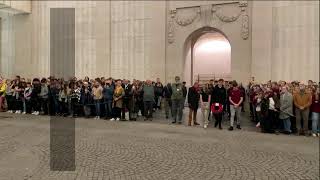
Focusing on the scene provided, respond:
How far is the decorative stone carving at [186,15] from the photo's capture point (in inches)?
808

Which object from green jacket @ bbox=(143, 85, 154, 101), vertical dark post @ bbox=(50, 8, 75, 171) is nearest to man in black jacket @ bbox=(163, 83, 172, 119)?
green jacket @ bbox=(143, 85, 154, 101)

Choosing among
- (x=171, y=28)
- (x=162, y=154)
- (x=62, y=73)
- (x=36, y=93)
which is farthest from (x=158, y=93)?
(x=162, y=154)

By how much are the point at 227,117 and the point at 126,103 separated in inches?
158

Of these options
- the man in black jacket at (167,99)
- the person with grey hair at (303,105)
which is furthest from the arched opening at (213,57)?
the person with grey hair at (303,105)

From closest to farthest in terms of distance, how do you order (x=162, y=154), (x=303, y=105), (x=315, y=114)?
1. (x=162, y=154)
2. (x=315, y=114)
3. (x=303, y=105)

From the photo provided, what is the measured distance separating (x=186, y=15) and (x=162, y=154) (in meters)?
12.6

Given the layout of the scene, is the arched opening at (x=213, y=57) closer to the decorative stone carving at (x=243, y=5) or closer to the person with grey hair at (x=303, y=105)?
the decorative stone carving at (x=243, y=5)

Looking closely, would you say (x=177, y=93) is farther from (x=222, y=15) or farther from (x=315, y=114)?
(x=222, y=15)

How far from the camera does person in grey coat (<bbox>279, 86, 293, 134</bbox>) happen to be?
44.4 feet

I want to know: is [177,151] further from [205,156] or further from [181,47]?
[181,47]

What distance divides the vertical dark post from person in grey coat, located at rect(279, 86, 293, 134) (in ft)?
22.2

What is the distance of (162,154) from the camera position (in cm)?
934

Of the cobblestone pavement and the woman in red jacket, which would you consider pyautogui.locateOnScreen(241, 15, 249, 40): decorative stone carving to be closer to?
the woman in red jacket

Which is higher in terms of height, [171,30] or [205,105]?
[171,30]
